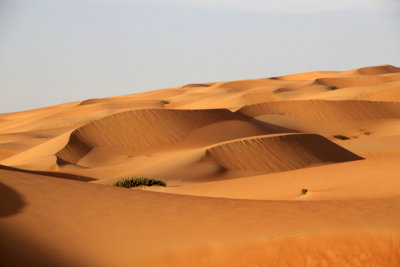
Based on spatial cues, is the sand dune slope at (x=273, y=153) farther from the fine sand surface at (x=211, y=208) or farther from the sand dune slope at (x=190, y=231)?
the sand dune slope at (x=190, y=231)

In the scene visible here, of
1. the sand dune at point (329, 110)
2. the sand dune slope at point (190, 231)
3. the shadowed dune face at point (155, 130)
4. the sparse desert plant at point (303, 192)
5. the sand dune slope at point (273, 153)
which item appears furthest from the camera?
the sand dune at point (329, 110)

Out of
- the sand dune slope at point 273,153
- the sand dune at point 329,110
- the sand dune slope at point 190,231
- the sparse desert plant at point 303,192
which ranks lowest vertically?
the sand dune at point 329,110

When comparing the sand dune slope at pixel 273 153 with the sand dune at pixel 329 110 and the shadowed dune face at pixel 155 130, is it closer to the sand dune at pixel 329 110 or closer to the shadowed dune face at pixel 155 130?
the shadowed dune face at pixel 155 130

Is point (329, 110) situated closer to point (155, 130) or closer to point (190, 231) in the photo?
point (155, 130)

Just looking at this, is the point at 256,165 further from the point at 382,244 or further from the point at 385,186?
the point at 382,244

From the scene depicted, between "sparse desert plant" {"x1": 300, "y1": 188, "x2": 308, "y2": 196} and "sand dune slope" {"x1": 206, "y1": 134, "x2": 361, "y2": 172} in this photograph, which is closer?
"sparse desert plant" {"x1": 300, "y1": 188, "x2": 308, "y2": 196}

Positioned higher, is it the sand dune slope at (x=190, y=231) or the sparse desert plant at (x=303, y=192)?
the sand dune slope at (x=190, y=231)

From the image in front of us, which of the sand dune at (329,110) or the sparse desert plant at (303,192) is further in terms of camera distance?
the sand dune at (329,110)

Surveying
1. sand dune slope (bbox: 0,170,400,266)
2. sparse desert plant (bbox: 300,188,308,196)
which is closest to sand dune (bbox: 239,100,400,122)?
sparse desert plant (bbox: 300,188,308,196)

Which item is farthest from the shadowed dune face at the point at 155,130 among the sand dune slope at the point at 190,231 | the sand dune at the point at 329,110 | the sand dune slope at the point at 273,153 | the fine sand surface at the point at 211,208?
the sand dune slope at the point at 190,231

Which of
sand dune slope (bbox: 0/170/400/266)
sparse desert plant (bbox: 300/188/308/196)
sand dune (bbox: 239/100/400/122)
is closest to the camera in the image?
sand dune slope (bbox: 0/170/400/266)

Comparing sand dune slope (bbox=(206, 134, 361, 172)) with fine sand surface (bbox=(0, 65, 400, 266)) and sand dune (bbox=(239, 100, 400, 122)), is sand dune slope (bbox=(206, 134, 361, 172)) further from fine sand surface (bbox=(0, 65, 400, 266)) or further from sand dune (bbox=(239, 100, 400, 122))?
sand dune (bbox=(239, 100, 400, 122))

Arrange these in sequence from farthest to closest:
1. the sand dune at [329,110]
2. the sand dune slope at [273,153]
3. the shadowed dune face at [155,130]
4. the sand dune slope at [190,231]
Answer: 1. the sand dune at [329,110]
2. the shadowed dune face at [155,130]
3. the sand dune slope at [273,153]
4. the sand dune slope at [190,231]

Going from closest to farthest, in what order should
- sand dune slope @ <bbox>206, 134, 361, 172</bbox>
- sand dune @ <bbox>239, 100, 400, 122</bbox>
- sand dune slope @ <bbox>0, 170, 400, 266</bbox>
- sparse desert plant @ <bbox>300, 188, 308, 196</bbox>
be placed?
sand dune slope @ <bbox>0, 170, 400, 266</bbox> → sparse desert plant @ <bbox>300, 188, 308, 196</bbox> → sand dune slope @ <bbox>206, 134, 361, 172</bbox> → sand dune @ <bbox>239, 100, 400, 122</bbox>
